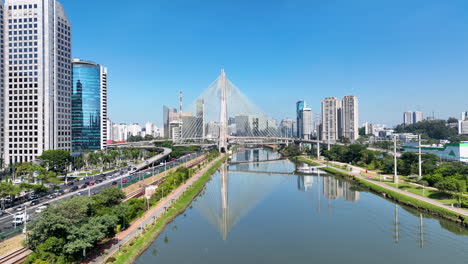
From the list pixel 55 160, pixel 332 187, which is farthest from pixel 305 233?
pixel 55 160

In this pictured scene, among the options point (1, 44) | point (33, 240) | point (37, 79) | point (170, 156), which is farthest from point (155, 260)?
point (170, 156)

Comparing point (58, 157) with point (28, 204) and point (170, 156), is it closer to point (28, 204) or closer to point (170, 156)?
point (28, 204)

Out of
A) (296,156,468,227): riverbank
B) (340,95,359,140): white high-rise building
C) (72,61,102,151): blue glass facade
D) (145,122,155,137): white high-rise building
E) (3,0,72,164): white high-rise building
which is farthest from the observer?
(145,122,155,137): white high-rise building

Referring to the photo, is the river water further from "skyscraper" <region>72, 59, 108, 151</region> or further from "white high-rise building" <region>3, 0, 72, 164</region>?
"skyscraper" <region>72, 59, 108, 151</region>

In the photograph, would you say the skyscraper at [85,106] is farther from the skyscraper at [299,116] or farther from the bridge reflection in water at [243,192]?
the skyscraper at [299,116]

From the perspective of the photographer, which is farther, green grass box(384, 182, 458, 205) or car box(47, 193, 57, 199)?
green grass box(384, 182, 458, 205)

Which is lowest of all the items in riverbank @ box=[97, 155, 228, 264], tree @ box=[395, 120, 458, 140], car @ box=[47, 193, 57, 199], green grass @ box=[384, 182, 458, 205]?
riverbank @ box=[97, 155, 228, 264]

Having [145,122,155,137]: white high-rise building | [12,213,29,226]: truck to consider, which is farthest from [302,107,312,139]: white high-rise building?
[12,213,29,226]: truck
